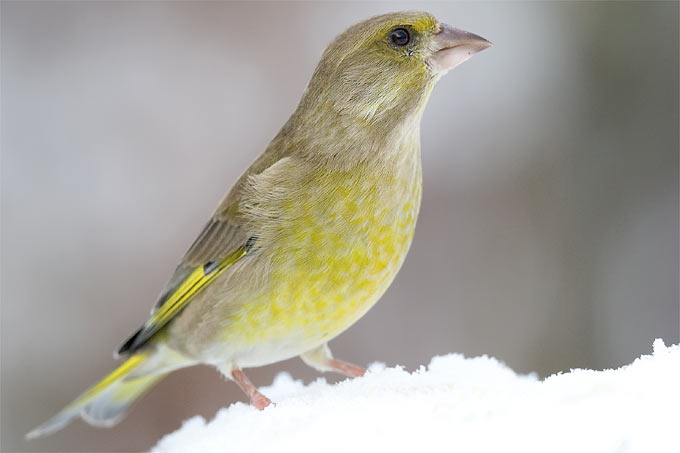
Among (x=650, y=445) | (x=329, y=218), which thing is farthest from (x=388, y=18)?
(x=650, y=445)

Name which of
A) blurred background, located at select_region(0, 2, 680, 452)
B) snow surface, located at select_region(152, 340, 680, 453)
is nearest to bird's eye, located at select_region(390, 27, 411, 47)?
snow surface, located at select_region(152, 340, 680, 453)

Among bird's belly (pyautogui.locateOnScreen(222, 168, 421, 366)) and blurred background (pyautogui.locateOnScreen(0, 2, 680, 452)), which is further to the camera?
blurred background (pyautogui.locateOnScreen(0, 2, 680, 452))

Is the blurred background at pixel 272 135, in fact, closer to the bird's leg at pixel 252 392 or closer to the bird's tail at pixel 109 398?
the bird's tail at pixel 109 398

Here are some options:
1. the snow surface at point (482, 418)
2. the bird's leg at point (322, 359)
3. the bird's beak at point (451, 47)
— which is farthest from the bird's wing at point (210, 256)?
the snow surface at point (482, 418)

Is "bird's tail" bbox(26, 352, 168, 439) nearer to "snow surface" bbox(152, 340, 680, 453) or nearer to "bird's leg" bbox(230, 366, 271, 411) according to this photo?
"bird's leg" bbox(230, 366, 271, 411)

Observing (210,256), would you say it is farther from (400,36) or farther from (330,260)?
(400,36)

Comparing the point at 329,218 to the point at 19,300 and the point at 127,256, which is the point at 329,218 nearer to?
the point at 127,256
